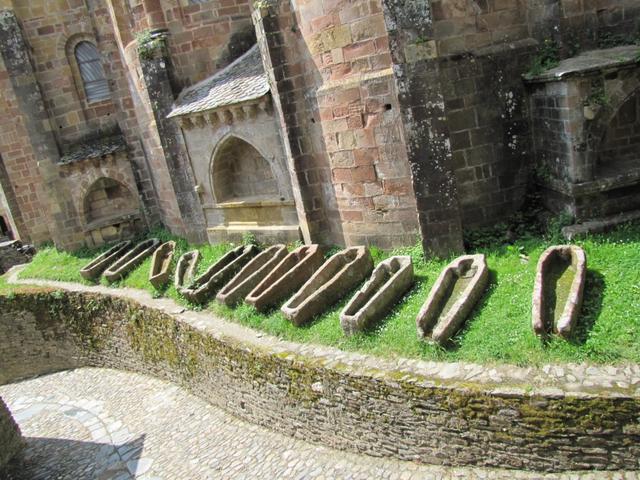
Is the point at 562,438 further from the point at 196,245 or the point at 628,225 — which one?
the point at 196,245

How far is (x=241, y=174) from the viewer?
12836 millimetres

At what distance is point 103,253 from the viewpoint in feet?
50.7

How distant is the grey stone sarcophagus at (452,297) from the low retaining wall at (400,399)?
0.52 metres

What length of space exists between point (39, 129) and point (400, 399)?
13517 millimetres

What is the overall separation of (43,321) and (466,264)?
11102 mm

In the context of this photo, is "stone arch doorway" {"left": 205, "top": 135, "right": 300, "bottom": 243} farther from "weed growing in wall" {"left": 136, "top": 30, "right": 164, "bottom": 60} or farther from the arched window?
the arched window

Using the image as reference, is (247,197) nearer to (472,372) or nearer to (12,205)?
(472,372)

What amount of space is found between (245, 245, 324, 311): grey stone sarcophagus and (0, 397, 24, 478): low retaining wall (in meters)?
5.52

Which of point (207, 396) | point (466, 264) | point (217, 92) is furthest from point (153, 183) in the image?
point (466, 264)

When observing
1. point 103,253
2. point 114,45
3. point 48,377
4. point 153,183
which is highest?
point 114,45

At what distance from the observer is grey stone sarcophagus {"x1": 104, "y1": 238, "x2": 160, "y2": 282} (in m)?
13.6

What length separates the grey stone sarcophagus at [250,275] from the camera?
1023 cm

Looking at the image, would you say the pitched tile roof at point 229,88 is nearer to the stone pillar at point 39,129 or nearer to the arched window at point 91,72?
the arched window at point 91,72

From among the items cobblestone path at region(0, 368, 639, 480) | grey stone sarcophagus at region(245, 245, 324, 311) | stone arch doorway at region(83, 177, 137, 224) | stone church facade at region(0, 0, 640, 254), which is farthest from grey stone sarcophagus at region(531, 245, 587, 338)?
stone arch doorway at region(83, 177, 137, 224)
